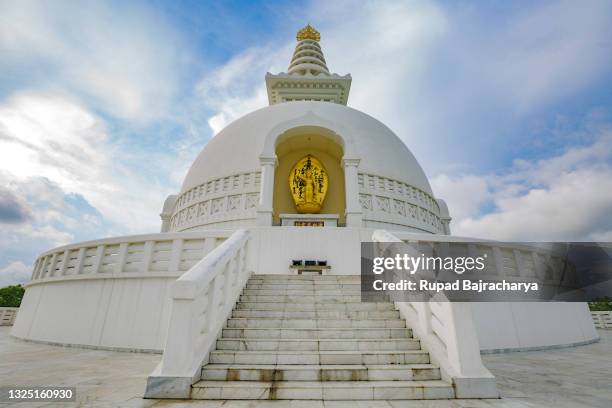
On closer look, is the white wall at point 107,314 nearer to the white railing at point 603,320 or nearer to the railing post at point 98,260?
the railing post at point 98,260

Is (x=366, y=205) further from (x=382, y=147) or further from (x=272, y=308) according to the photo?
(x=272, y=308)

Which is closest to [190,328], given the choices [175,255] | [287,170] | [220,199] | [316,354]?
[316,354]

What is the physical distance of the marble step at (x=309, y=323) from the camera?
478 centimetres

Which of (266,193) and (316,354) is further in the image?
(266,193)

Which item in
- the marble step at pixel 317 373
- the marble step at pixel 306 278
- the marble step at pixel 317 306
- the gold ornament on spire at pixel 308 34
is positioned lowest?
the marble step at pixel 317 373

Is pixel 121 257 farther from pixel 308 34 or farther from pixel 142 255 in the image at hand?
pixel 308 34

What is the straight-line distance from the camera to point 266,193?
10.4 m

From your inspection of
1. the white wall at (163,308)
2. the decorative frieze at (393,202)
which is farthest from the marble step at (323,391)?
the decorative frieze at (393,202)

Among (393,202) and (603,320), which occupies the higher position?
(393,202)

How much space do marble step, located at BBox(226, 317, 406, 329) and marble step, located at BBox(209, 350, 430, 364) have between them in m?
0.86

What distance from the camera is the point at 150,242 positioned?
7723 millimetres

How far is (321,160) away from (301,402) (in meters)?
13.8

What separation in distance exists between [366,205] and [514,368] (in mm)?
9500

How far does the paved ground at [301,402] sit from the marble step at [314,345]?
3.62 ft
